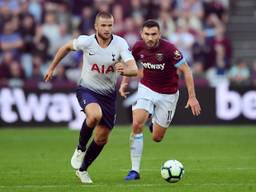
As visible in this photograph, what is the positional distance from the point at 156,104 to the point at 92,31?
12730 millimetres

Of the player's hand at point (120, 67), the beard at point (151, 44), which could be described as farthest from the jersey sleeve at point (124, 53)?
the beard at point (151, 44)

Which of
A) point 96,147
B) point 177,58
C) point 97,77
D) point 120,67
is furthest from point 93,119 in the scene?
point 177,58

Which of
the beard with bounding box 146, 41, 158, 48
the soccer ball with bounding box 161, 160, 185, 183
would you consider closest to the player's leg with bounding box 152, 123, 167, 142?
the beard with bounding box 146, 41, 158, 48

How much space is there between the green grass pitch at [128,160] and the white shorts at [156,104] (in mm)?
867

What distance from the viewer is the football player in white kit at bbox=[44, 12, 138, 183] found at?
12.2 m

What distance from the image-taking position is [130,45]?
2558cm

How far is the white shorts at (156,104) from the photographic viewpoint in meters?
13.6

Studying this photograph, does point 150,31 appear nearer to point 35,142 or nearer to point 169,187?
point 169,187

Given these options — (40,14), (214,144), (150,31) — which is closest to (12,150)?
(214,144)

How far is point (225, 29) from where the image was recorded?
2852 cm

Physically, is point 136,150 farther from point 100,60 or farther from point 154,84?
point 100,60

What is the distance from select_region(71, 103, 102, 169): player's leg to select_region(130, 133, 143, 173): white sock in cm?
86

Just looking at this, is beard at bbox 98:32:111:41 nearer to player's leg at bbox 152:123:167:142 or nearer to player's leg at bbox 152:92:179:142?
player's leg at bbox 152:92:179:142

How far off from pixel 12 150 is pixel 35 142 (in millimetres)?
2065
